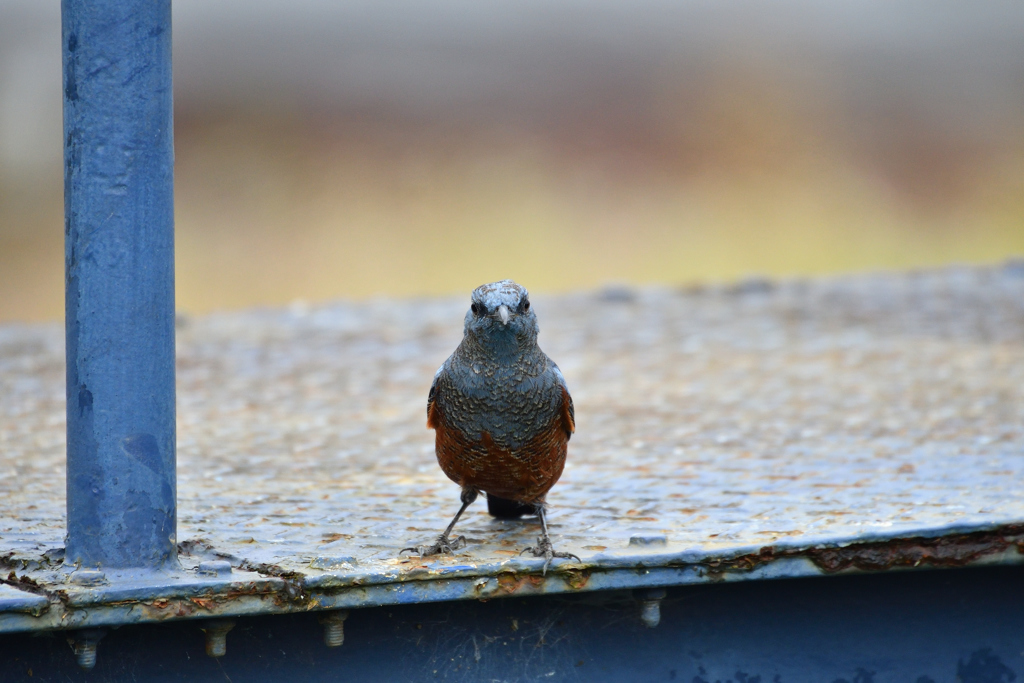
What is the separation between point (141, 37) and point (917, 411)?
3.72 meters

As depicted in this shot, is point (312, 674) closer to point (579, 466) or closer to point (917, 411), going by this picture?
point (579, 466)

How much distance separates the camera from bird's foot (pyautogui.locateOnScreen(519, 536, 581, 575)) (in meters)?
2.62

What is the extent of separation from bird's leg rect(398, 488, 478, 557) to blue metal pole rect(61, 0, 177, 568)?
24.2 inches

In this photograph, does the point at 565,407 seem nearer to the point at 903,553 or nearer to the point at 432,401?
the point at 432,401

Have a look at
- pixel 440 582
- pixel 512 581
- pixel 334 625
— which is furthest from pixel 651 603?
pixel 334 625

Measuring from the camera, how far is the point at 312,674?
8.45 feet

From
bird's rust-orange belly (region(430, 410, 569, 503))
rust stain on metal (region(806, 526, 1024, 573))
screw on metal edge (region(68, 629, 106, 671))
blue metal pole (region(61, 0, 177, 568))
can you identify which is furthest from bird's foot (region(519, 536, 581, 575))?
screw on metal edge (region(68, 629, 106, 671))

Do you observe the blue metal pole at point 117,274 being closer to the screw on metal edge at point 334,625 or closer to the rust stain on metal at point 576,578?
the screw on metal edge at point 334,625

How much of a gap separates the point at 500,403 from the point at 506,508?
0.57 meters

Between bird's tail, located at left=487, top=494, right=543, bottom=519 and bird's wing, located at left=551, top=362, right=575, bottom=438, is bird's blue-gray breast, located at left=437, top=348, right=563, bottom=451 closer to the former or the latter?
bird's wing, located at left=551, top=362, right=575, bottom=438

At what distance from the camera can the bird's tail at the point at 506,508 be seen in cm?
332

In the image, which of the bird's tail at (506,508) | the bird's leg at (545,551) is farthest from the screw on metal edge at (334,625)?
the bird's tail at (506,508)

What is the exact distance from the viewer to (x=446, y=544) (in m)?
2.84

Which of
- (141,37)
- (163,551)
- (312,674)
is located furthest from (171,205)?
(312,674)
